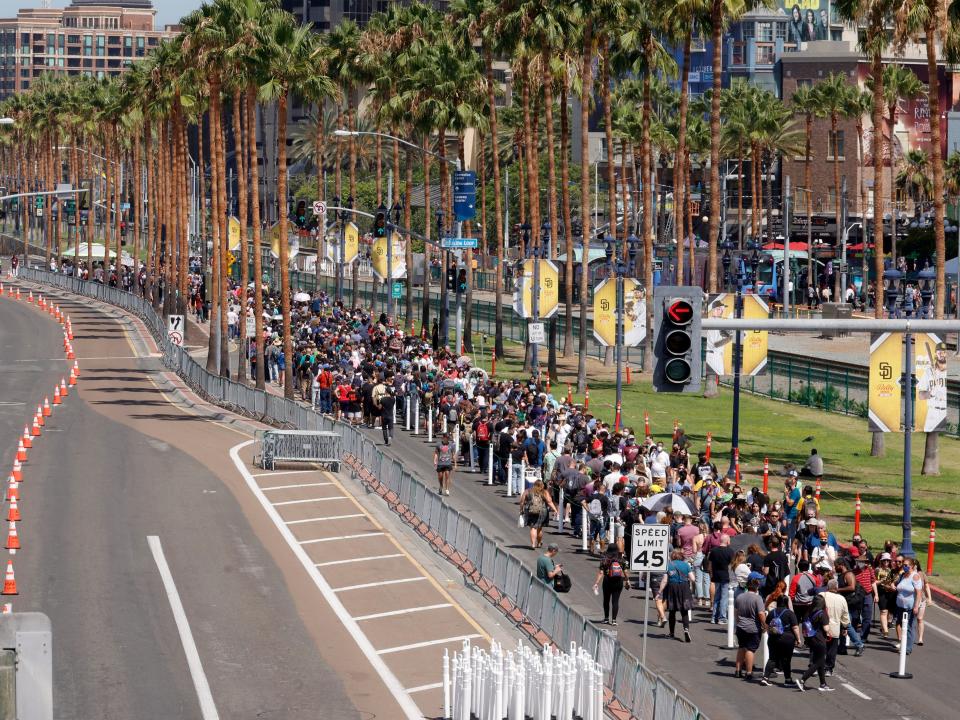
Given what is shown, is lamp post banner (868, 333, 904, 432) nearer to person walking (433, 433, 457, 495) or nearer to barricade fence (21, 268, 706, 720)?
person walking (433, 433, 457, 495)

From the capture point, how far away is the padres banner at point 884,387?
1453 inches

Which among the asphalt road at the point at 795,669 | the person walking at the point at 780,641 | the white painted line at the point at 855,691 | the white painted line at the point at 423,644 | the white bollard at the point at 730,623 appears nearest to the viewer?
the asphalt road at the point at 795,669

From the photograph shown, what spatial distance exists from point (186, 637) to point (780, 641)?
8567mm

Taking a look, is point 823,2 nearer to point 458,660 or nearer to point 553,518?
point 553,518

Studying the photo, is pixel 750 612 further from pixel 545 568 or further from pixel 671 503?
pixel 671 503

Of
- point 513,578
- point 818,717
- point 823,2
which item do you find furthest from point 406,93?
point 823,2

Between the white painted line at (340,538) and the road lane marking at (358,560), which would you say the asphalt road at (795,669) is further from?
the white painted line at (340,538)

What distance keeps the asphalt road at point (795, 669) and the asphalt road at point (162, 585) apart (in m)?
4.26

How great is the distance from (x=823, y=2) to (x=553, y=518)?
154 m

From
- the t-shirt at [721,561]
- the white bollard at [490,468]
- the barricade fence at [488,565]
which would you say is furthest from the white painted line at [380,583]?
the white bollard at [490,468]

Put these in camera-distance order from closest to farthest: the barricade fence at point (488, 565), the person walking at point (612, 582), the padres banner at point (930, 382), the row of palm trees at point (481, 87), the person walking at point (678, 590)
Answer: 1. the barricade fence at point (488, 565)
2. the person walking at point (678, 590)
3. the person walking at point (612, 582)
4. the padres banner at point (930, 382)
5. the row of palm trees at point (481, 87)

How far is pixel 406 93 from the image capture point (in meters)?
74.9

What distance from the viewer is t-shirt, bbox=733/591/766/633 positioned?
2306 centimetres

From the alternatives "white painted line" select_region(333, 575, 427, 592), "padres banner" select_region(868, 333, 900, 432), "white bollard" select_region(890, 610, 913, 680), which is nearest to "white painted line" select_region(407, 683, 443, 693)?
"white painted line" select_region(333, 575, 427, 592)
